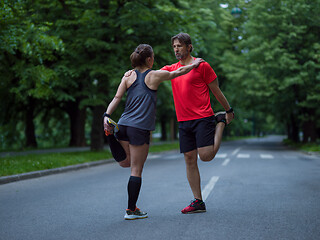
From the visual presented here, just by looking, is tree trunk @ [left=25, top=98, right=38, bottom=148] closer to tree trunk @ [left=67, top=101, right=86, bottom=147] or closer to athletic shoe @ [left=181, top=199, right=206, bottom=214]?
tree trunk @ [left=67, top=101, right=86, bottom=147]

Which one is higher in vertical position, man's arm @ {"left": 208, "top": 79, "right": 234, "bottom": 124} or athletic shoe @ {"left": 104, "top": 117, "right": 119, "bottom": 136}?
man's arm @ {"left": 208, "top": 79, "right": 234, "bottom": 124}

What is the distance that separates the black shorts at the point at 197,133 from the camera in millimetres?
4688

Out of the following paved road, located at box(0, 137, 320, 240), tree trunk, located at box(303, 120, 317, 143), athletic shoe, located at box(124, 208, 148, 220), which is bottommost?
tree trunk, located at box(303, 120, 317, 143)

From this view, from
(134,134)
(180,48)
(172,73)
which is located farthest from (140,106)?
(180,48)

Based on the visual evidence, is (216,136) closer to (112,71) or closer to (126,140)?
(126,140)

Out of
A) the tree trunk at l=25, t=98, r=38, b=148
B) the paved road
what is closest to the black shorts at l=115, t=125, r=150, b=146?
the paved road

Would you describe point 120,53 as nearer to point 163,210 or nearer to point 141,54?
point 163,210

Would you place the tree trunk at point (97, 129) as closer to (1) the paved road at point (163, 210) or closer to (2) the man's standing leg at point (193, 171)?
(1) the paved road at point (163, 210)

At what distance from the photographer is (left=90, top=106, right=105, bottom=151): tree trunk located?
16867 millimetres

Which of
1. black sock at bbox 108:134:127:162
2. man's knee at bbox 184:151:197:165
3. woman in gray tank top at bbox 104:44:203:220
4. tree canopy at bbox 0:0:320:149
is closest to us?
woman in gray tank top at bbox 104:44:203:220

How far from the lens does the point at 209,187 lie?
24.5 ft

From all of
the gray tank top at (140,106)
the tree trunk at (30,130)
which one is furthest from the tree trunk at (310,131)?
the gray tank top at (140,106)

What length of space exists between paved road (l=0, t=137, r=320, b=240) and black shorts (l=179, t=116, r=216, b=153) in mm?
861

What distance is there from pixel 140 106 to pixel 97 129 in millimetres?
12748
